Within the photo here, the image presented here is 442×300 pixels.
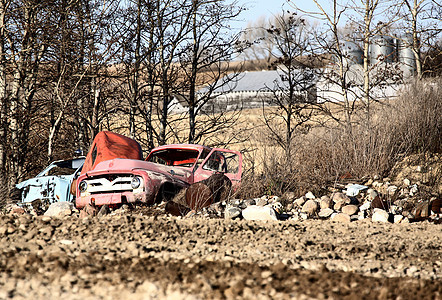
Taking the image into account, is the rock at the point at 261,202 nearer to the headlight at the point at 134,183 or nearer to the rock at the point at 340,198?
the rock at the point at 340,198

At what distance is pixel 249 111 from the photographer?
4284 centimetres

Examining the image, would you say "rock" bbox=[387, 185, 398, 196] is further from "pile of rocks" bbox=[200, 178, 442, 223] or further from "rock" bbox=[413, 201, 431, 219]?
"rock" bbox=[413, 201, 431, 219]

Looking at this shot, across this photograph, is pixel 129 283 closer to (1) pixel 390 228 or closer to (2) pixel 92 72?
(1) pixel 390 228

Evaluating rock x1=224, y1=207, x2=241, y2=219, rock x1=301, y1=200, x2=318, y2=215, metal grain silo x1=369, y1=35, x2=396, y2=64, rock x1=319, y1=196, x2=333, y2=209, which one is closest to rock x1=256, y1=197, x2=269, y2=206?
rock x1=301, y1=200, x2=318, y2=215

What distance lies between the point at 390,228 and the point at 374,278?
3581 mm

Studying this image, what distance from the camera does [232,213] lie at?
8.71m

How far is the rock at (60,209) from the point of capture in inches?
397

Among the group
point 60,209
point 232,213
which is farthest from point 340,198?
point 60,209

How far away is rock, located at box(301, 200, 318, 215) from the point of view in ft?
31.8

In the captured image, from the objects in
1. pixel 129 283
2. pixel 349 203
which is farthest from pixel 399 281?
pixel 349 203

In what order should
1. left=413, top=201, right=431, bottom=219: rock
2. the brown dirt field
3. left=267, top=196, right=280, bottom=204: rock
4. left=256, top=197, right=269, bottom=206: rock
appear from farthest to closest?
left=267, top=196, right=280, bottom=204: rock
left=256, top=197, right=269, bottom=206: rock
left=413, top=201, right=431, bottom=219: rock
the brown dirt field

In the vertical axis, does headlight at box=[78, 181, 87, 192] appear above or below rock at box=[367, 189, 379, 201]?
above

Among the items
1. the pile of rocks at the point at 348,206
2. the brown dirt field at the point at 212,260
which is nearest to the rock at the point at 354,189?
the pile of rocks at the point at 348,206

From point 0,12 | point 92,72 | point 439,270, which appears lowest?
point 439,270
